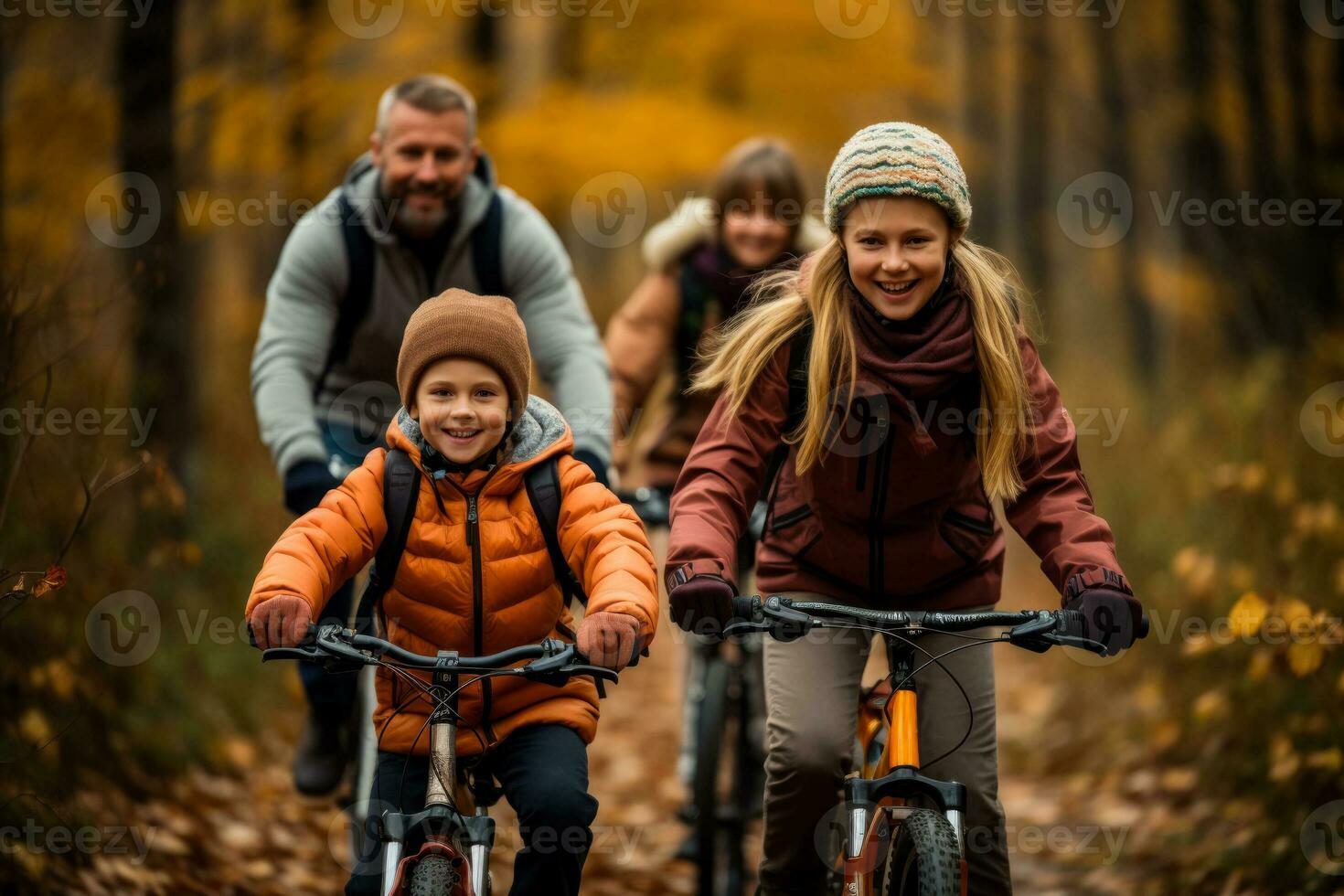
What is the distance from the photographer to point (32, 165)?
9.98 meters

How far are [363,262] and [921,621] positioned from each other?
2.68 m

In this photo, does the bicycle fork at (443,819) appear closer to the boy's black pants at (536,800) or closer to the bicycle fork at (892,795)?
the boy's black pants at (536,800)

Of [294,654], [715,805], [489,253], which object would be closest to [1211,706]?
[715,805]

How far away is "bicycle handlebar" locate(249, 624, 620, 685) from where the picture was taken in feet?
10.6

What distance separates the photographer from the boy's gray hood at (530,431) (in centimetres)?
377

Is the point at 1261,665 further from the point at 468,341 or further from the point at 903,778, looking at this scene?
the point at 468,341

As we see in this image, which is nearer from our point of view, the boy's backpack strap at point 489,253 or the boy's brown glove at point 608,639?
the boy's brown glove at point 608,639

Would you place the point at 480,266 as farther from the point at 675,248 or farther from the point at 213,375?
the point at 213,375

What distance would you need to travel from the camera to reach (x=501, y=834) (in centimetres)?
695

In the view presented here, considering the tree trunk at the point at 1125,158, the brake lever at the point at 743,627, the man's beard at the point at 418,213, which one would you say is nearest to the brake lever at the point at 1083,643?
the brake lever at the point at 743,627

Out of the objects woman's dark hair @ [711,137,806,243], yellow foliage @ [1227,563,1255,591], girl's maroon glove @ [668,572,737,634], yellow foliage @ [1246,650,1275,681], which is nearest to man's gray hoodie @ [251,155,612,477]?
woman's dark hair @ [711,137,806,243]

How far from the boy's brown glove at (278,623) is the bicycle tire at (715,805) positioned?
2538 mm

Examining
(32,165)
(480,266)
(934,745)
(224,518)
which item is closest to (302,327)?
(480,266)

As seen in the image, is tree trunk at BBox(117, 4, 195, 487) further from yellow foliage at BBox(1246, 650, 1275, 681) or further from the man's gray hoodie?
yellow foliage at BBox(1246, 650, 1275, 681)
